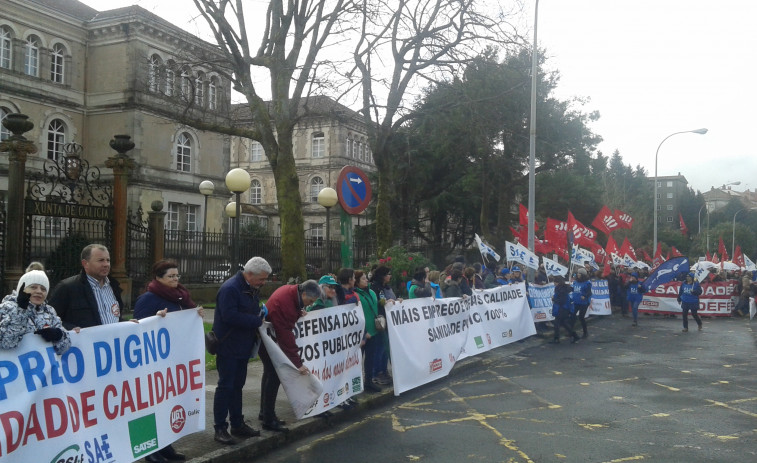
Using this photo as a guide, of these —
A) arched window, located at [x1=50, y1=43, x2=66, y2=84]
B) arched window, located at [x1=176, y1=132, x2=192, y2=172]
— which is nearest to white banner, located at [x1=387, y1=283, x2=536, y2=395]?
arched window, located at [x1=176, y1=132, x2=192, y2=172]

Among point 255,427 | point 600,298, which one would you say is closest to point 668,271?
point 600,298

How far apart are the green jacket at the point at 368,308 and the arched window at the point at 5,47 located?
36548 mm

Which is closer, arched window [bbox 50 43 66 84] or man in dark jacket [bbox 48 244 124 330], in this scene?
man in dark jacket [bbox 48 244 124 330]

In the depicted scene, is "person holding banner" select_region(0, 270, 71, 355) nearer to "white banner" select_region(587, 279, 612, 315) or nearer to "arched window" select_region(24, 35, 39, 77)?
"white banner" select_region(587, 279, 612, 315)

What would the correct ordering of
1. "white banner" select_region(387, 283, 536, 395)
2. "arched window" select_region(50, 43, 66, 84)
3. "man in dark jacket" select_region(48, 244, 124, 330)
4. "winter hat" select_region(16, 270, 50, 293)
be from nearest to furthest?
"winter hat" select_region(16, 270, 50, 293), "man in dark jacket" select_region(48, 244, 124, 330), "white banner" select_region(387, 283, 536, 395), "arched window" select_region(50, 43, 66, 84)

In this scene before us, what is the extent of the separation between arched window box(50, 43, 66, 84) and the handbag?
126ft

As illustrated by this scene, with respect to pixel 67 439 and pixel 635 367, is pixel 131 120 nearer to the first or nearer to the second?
pixel 635 367

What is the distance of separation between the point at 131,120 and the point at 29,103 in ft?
18.2

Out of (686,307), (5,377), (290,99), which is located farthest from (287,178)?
(5,377)

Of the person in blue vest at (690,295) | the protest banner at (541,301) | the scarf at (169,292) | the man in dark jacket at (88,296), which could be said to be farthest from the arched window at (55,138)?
the man in dark jacket at (88,296)

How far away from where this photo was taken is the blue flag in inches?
770

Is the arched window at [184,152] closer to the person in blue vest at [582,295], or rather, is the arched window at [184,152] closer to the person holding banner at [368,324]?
the person in blue vest at [582,295]

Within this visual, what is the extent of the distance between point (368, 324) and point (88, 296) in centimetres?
398

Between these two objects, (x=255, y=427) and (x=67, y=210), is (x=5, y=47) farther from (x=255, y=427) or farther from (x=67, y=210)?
(x=255, y=427)
